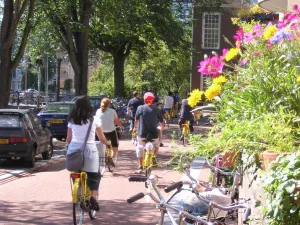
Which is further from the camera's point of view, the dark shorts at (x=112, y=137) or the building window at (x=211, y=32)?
the building window at (x=211, y=32)

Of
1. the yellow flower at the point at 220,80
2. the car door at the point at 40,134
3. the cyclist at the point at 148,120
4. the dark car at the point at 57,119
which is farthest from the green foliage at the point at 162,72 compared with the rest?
the yellow flower at the point at 220,80

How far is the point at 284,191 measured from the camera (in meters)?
2.85

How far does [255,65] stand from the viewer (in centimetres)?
442

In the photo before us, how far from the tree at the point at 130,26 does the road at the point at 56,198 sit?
12636 mm

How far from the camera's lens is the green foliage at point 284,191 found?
2.84m

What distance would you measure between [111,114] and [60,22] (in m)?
14.5

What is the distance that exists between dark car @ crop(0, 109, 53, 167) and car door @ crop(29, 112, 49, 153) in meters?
0.09

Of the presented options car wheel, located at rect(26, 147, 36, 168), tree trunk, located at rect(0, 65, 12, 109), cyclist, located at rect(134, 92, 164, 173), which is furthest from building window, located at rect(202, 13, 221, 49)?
cyclist, located at rect(134, 92, 164, 173)

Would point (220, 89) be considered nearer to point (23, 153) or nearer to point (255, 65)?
point (255, 65)

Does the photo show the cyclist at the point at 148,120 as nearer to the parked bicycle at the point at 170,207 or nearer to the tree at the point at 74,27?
the parked bicycle at the point at 170,207

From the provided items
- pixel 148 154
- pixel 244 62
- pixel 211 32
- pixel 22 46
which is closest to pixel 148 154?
pixel 148 154

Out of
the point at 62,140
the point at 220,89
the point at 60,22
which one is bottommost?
the point at 62,140

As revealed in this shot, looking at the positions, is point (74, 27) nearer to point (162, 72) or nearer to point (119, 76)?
point (119, 76)

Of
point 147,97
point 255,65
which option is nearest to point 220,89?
point 255,65
